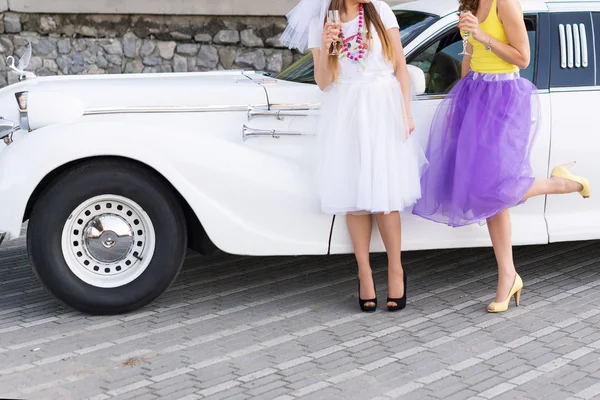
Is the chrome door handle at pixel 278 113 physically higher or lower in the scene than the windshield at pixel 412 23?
lower

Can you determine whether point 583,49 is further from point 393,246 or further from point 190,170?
point 190,170

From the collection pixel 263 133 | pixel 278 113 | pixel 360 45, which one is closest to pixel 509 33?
pixel 360 45

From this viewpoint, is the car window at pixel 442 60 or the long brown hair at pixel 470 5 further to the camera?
the car window at pixel 442 60

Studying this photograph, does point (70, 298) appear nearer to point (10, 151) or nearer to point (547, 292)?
point (10, 151)

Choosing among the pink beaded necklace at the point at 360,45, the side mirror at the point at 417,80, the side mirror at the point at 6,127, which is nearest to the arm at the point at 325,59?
the pink beaded necklace at the point at 360,45

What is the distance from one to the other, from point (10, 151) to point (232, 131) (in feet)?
4.18

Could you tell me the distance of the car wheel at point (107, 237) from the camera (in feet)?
17.9

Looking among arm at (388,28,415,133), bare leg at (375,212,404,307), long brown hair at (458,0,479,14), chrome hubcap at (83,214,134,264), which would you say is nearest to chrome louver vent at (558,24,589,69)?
long brown hair at (458,0,479,14)

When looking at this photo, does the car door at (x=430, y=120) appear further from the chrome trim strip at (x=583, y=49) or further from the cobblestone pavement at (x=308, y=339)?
the cobblestone pavement at (x=308, y=339)

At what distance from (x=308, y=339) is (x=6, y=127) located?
2398 mm

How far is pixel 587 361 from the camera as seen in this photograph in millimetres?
4859

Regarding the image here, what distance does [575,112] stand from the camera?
596 centimetres

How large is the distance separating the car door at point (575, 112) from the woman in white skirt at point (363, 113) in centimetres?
104

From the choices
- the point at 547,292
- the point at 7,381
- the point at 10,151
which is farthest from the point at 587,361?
the point at 10,151
